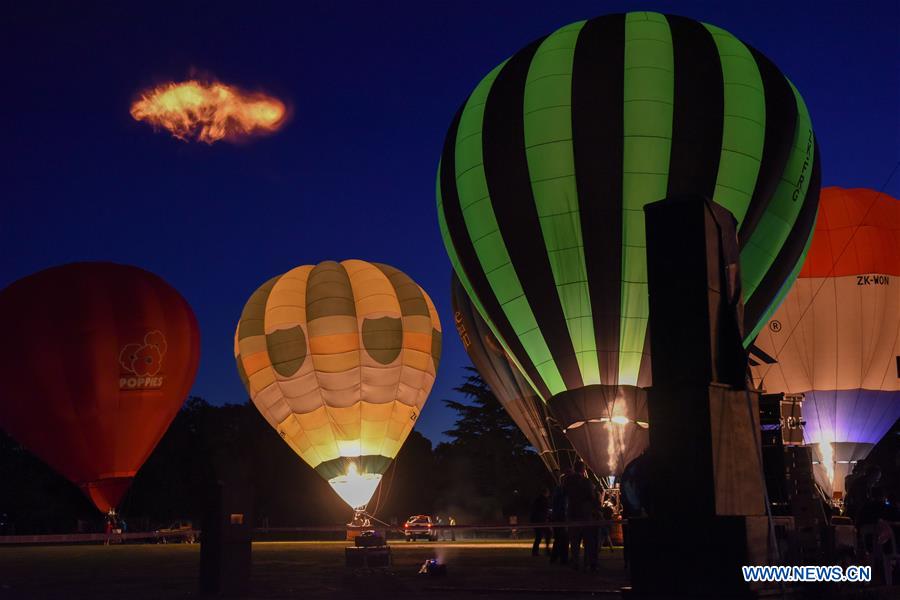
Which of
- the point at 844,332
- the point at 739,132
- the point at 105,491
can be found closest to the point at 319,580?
the point at 739,132

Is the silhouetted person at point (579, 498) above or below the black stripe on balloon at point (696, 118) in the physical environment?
below

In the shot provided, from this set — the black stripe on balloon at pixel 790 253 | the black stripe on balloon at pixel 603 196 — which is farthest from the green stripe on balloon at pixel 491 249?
the black stripe on balloon at pixel 790 253

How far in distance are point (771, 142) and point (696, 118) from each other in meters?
1.84

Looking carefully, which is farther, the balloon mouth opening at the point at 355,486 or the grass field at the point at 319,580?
the balloon mouth opening at the point at 355,486

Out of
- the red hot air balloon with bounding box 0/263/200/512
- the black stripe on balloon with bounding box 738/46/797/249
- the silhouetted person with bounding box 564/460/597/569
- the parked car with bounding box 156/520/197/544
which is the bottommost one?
the parked car with bounding box 156/520/197/544

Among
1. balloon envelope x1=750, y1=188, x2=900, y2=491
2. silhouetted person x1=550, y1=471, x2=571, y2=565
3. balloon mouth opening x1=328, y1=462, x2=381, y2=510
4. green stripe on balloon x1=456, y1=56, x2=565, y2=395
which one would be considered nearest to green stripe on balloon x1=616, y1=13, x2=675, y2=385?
green stripe on balloon x1=456, y1=56, x2=565, y2=395

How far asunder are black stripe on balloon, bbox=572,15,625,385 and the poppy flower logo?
667 inches

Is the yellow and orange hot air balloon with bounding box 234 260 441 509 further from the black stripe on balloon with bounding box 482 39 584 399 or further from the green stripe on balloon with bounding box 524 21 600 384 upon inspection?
the green stripe on balloon with bounding box 524 21 600 384

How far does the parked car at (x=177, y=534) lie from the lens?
18.8m

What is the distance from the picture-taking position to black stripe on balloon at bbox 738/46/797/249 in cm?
2266

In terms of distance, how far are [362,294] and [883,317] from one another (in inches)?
636

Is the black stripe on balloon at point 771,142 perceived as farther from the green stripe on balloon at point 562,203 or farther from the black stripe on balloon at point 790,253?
the green stripe on balloon at point 562,203

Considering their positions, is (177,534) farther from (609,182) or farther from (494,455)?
(494,455)

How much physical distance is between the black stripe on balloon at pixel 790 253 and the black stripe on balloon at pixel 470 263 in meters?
4.84
